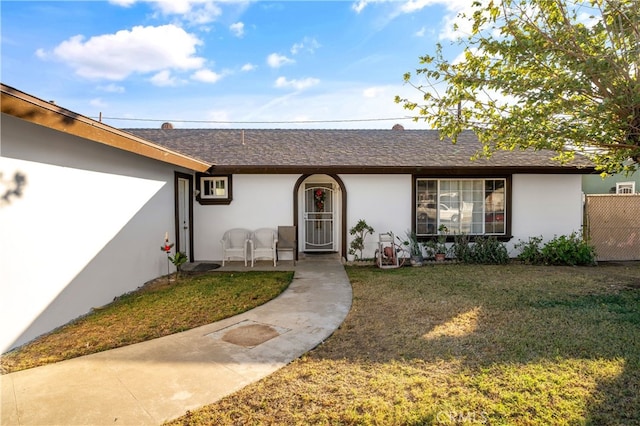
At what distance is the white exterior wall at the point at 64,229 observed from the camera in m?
3.82

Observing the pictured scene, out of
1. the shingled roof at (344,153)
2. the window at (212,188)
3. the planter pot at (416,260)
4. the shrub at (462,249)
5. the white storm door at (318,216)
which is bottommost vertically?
the planter pot at (416,260)

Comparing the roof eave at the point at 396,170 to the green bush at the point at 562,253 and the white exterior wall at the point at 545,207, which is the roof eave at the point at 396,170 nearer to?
the white exterior wall at the point at 545,207

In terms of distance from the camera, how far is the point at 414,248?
917 centimetres

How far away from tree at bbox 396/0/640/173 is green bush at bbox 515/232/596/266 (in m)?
2.80

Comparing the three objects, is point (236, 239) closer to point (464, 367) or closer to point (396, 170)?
point (396, 170)

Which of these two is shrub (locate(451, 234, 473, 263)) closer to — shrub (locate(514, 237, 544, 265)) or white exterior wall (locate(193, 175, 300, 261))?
shrub (locate(514, 237, 544, 265))

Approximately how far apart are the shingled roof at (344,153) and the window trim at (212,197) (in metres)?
0.47

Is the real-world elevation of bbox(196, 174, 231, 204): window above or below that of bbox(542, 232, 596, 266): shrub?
above

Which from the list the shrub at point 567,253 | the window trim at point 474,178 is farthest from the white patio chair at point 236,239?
the shrub at point 567,253

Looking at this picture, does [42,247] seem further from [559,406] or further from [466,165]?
[466,165]

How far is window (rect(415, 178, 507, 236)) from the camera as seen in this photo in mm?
9633

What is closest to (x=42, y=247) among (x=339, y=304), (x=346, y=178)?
(x=339, y=304)

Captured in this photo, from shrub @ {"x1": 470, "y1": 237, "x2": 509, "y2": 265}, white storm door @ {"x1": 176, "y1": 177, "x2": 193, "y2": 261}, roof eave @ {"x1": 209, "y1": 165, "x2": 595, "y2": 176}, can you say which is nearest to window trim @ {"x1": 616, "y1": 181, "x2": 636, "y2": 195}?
roof eave @ {"x1": 209, "y1": 165, "x2": 595, "y2": 176}

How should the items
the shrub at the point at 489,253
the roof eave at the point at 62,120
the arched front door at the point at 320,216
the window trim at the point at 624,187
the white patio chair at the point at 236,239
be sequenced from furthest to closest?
the window trim at the point at 624,187, the arched front door at the point at 320,216, the white patio chair at the point at 236,239, the shrub at the point at 489,253, the roof eave at the point at 62,120
